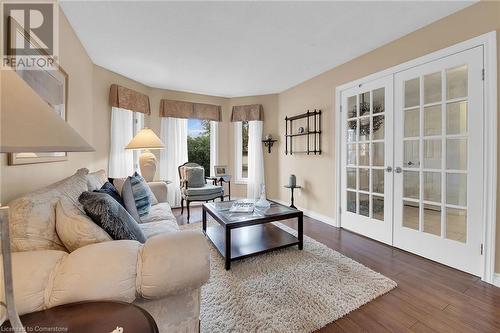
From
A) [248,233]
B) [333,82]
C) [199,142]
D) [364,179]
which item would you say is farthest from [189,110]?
[364,179]

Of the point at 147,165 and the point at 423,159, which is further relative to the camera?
the point at 147,165

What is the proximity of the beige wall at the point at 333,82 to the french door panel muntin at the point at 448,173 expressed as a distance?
0.15 meters

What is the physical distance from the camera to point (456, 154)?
2.06 meters

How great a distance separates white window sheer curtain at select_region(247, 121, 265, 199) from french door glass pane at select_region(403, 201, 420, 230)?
272 cm

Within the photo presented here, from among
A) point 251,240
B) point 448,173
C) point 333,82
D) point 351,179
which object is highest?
point 333,82

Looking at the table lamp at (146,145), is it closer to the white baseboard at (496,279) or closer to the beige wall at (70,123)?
the beige wall at (70,123)

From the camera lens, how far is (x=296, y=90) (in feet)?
13.7

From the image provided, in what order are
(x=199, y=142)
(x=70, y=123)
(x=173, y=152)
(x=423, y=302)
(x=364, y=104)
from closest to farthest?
(x=423, y=302) → (x=70, y=123) → (x=364, y=104) → (x=173, y=152) → (x=199, y=142)

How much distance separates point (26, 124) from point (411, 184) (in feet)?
9.79

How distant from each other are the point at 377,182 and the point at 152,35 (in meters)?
3.09

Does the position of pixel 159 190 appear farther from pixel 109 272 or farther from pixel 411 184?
pixel 411 184

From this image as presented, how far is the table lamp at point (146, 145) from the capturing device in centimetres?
322

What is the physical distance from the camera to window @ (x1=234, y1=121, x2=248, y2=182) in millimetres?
5016

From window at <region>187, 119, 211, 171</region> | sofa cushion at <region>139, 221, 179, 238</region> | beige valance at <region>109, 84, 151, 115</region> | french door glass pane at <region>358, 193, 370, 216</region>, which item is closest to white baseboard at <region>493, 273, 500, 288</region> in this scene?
french door glass pane at <region>358, 193, 370, 216</region>
